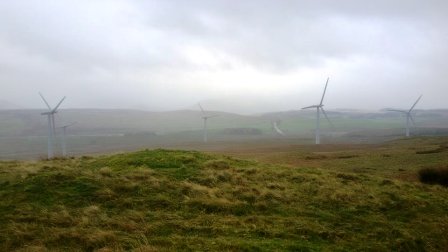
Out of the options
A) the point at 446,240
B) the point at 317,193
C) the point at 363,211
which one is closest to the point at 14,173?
the point at 317,193

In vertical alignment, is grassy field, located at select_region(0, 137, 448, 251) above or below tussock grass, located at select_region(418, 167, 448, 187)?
above

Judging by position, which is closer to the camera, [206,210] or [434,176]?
[206,210]

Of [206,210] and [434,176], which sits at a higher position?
[206,210]

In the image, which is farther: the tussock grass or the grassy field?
the tussock grass

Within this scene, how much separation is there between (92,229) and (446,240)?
1203cm

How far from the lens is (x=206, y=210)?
16750 millimetres

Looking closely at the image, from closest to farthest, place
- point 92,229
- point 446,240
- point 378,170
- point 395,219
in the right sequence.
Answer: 1. point 92,229
2. point 446,240
3. point 395,219
4. point 378,170

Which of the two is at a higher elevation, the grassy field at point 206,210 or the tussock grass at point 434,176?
the grassy field at point 206,210

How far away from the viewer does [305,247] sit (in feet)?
43.0

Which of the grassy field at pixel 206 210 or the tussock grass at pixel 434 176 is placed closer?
the grassy field at pixel 206 210

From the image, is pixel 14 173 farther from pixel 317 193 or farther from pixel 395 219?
pixel 395 219

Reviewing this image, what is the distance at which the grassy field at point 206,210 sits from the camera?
1341cm

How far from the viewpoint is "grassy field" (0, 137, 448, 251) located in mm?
13406

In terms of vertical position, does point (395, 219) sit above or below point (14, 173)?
below
